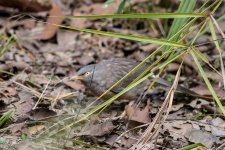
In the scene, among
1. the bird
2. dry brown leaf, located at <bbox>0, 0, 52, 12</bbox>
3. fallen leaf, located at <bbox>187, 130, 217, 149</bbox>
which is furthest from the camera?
dry brown leaf, located at <bbox>0, 0, 52, 12</bbox>

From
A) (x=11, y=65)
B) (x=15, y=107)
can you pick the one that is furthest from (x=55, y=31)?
(x=15, y=107)

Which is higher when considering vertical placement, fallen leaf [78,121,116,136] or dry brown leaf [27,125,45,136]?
fallen leaf [78,121,116,136]

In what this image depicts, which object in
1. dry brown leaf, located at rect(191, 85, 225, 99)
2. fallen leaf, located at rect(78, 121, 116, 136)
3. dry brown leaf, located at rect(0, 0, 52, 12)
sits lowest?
fallen leaf, located at rect(78, 121, 116, 136)

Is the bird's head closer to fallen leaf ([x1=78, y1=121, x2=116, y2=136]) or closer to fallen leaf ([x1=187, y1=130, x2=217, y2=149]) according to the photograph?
fallen leaf ([x1=78, y1=121, x2=116, y2=136])

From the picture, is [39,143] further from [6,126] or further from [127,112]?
[127,112]

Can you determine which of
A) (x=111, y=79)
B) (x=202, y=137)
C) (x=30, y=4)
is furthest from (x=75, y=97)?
(x=30, y=4)

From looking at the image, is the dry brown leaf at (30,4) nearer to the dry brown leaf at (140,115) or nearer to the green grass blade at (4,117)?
the dry brown leaf at (140,115)

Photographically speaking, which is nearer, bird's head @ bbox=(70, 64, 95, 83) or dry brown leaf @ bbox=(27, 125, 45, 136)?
dry brown leaf @ bbox=(27, 125, 45, 136)

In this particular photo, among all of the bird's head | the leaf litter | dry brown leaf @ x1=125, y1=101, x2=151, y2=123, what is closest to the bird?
the bird's head

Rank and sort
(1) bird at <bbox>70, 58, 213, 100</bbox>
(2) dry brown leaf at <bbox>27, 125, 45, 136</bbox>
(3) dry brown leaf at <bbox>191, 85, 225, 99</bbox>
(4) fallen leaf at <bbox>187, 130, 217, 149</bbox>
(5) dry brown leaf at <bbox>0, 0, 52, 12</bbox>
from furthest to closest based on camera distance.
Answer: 1. (5) dry brown leaf at <bbox>0, 0, 52, 12</bbox>
2. (1) bird at <bbox>70, 58, 213, 100</bbox>
3. (3) dry brown leaf at <bbox>191, 85, 225, 99</bbox>
4. (2) dry brown leaf at <bbox>27, 125, 45, 136</bbox>
5. (4) fallen leaf at <bbox>187, 130, 217, 149</bbox>
